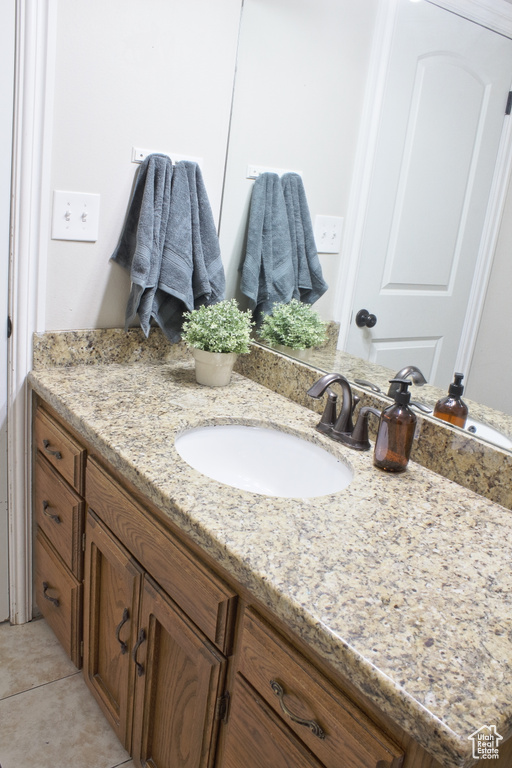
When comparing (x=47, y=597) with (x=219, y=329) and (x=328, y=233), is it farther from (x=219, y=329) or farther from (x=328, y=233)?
(x=328, y=233)

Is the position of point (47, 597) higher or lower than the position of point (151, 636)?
lower

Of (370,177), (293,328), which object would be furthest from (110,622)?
(370,177)

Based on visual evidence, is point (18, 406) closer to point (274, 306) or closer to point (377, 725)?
point (274, 306)

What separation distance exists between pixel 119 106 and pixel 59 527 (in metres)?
1.10

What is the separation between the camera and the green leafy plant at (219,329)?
1621mm

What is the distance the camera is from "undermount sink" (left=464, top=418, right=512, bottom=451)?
1.16 meters

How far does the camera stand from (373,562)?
0.92m

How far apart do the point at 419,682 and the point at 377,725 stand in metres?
0.10

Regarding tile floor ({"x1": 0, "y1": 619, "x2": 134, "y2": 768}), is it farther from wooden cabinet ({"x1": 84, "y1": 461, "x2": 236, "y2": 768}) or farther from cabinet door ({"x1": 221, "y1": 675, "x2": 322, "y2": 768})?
cabinet door ({"x1": 221, "y1": 675, "x2": 322, "y2": 768})

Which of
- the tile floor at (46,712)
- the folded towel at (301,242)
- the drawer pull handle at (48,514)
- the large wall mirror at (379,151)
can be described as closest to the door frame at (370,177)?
the large wall mirror at (379,151)

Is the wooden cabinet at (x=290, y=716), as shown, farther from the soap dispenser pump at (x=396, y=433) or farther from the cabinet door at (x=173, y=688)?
the soap dispenser pump at (x=396, y=433)

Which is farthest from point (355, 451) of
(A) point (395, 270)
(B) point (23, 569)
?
(B) point (23, 569)

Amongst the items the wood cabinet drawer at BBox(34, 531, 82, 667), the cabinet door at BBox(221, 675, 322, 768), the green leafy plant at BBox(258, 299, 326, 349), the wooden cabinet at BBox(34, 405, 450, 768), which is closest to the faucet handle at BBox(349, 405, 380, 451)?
the green leafy plant at BBox(258, 299, 326, 349)

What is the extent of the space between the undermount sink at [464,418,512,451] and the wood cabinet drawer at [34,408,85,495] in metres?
0.86
